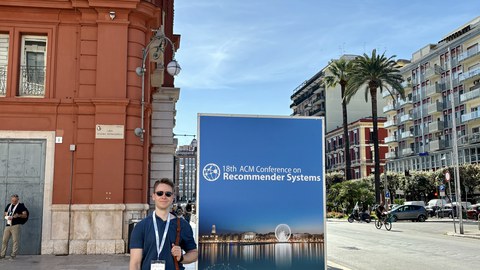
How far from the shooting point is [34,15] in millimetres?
15742

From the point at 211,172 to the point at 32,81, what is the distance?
41.1 ft

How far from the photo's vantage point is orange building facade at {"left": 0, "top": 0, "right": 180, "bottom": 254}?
14867mm

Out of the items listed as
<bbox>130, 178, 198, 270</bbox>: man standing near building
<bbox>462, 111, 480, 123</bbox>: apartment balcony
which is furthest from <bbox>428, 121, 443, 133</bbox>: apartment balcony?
<bbox>130, 178, 198, 270</bbox>: man standing near building

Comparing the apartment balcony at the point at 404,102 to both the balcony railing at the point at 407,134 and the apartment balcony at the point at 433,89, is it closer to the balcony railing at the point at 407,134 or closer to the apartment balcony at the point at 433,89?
the balcony railing at the point at 407,134

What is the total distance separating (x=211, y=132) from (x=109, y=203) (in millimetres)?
10570

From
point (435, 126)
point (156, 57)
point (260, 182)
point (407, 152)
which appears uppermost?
point (435, 126)

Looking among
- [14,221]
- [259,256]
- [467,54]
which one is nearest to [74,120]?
[14,221]

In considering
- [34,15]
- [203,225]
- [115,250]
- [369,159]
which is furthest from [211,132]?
[369,159]

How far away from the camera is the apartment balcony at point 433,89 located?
66062mm

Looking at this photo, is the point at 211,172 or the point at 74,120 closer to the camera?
the point at 211,172

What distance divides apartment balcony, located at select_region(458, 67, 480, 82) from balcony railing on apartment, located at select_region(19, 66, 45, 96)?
53.9 meters

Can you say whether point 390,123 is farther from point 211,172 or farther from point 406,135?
point 211,172

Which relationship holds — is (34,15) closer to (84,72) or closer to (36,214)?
(84,72)

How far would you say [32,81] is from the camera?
51.9 ft
